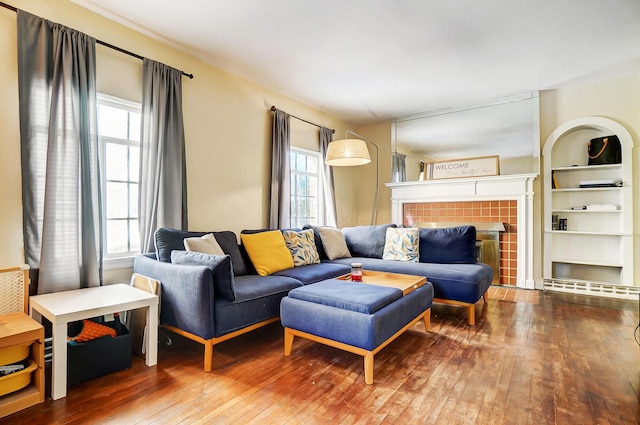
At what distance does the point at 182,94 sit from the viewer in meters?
3.17

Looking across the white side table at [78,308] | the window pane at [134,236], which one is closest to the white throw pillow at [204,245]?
the white side table at [78,308]

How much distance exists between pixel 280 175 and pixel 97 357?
8.89 feet

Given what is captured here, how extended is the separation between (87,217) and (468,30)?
3399 millimetres

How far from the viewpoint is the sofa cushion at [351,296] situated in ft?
6.77

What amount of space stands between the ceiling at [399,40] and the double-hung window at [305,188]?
3.15ft

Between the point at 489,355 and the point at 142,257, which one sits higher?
the point at 142,257

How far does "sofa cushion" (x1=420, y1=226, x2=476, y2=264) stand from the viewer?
3547 millimetres

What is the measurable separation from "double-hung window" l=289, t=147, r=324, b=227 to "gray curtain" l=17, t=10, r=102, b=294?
99.3 inches

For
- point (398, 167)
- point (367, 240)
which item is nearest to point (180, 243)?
point (367, 240)

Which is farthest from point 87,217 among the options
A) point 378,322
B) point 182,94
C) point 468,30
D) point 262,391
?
point 468,30

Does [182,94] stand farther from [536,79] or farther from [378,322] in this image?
[536,79]

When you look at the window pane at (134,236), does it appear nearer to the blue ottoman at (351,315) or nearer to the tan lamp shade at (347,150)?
the blue ottoman at (351,315)

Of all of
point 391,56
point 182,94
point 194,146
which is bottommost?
point 194,146

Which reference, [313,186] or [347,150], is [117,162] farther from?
[313,186]
